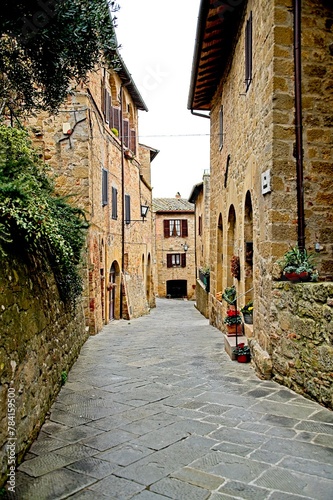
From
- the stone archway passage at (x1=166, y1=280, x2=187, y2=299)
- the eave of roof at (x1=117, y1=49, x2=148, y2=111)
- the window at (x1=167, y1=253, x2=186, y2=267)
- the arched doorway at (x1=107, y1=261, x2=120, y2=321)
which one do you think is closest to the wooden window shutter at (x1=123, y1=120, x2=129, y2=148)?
the eave of roof at (x1=117, y1=49, x2=148, y2=111)

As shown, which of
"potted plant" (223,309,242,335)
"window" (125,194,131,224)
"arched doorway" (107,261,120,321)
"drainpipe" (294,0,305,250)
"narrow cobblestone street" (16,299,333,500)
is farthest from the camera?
"window" (125,194,131,224)

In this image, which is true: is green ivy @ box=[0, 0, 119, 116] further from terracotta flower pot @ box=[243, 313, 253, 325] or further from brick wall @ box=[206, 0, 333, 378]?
terracotta flower pot @ box=[243, 313, 253, 325]

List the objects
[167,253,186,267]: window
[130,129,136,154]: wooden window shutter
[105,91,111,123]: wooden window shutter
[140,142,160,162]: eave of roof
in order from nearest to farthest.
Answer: [105,91,111,123]: wooden window shutter → [130,129,136,154]: wooden window shutter → [140,142,160,162]: eave of roof → [167,253,186,267]: window

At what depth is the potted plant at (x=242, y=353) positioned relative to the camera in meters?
6.80

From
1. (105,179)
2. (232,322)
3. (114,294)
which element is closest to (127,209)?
(114,294)

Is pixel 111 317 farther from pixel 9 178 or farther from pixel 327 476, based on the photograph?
pixel 327 476

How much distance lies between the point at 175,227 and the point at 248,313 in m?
27.6

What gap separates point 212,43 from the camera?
29.5 ft

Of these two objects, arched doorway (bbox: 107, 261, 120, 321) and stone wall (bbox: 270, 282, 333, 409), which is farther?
arched doorway (bbox: 107, 261, 120, 321)

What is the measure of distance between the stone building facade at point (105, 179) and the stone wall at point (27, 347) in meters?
2.35

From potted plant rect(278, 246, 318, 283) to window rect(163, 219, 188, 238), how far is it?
29.3 m

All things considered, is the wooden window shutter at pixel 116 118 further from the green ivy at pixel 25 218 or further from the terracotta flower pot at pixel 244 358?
the terracotta flower pot at pixel 244 358

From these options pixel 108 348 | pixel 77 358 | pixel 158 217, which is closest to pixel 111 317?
pixel 108 348

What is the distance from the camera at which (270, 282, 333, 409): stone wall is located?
14.7ft
